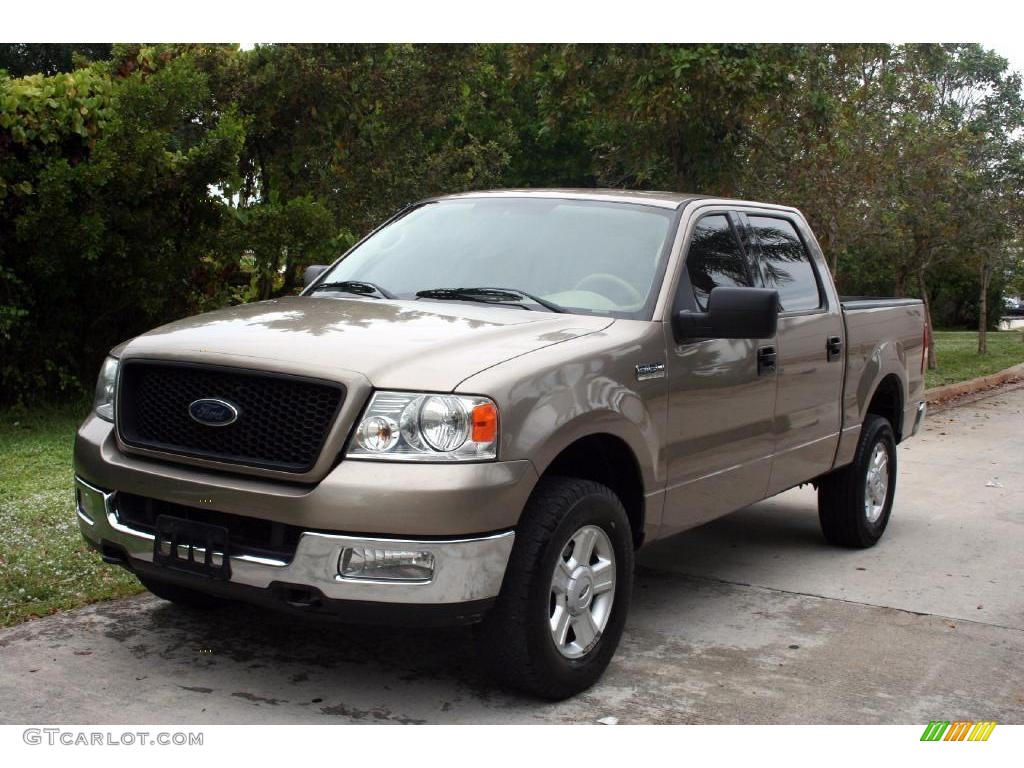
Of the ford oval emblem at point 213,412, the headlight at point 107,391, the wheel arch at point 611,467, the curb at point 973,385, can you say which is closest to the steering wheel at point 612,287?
the wheel arch at point 611,467

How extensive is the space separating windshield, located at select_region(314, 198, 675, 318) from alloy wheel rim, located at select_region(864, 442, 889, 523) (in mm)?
2575

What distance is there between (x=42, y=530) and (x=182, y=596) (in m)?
1.56

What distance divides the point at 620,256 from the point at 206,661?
2.40 meters

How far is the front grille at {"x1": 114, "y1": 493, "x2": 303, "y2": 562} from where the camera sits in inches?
161

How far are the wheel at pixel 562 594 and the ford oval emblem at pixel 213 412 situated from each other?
1.06 metres

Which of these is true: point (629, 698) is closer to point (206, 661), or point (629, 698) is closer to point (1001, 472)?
point (206, 661)

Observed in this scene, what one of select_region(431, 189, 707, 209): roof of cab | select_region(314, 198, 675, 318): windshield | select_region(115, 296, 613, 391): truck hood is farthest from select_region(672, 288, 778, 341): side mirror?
select_region(431, 189, 707, 209): roof of cab

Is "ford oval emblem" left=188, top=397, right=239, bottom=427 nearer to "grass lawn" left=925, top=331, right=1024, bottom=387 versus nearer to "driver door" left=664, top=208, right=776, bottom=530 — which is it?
"driver door" left=664, top=208, right=776, bottom=530

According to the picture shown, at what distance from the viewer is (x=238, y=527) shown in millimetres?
4199

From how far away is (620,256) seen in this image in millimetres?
5367

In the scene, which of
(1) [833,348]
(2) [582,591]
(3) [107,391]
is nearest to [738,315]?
(2) [582,591]

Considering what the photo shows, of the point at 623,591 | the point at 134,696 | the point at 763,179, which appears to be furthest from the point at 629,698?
the point at 763,179

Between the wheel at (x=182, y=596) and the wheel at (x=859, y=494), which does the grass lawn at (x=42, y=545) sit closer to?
the wheel at (x=182, y=596)

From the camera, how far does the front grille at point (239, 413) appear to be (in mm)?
4094
